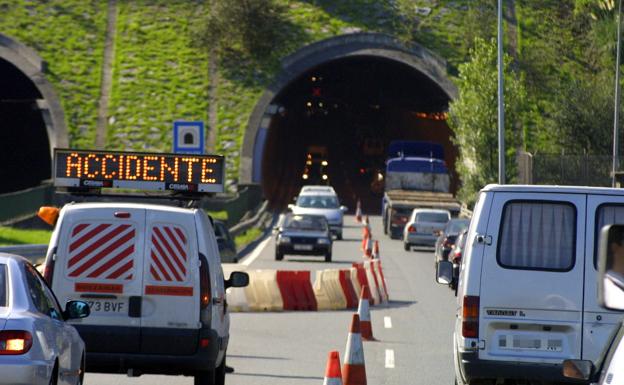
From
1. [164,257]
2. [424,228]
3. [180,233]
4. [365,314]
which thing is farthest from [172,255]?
[424,228]

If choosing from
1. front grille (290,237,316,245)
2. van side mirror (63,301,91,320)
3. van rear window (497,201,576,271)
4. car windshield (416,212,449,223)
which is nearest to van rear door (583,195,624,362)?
van rear window (497,201,576,271)

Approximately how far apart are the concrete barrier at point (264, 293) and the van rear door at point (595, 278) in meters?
13.9

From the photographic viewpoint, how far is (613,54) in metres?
70.1

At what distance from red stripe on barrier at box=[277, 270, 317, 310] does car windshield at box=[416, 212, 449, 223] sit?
23.3 meters

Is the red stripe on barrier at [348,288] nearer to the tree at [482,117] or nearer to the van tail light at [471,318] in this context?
the van tail light at [471,318]

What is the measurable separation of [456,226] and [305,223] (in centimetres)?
811

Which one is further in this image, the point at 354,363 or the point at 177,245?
the point at 177,245

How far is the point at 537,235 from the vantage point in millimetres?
12367

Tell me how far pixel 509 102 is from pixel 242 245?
20931 mm

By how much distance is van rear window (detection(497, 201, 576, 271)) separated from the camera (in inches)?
485

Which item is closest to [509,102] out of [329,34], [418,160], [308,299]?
[418,160]

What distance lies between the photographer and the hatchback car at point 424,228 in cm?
4941

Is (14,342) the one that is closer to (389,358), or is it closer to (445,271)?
(445,271)

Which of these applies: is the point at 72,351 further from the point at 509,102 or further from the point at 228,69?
the point at 228,69
